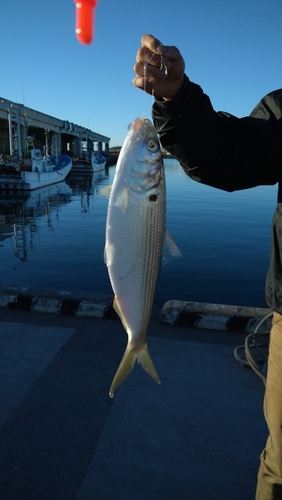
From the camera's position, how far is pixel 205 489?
2.72 metres

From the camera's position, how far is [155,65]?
194 centimetres

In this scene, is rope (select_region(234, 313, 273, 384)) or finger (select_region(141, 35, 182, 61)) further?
rope (select_region(234, 313, 273, 384))

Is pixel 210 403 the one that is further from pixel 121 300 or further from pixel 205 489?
pixel 121 300

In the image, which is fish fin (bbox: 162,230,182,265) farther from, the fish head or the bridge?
the bridge

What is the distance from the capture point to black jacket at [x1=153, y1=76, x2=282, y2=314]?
7.16ft

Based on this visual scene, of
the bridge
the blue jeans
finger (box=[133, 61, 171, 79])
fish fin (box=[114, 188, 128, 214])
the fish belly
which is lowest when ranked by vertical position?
the blue jeans

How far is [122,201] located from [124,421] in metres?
2.32

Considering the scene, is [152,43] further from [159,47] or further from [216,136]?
[216,136]

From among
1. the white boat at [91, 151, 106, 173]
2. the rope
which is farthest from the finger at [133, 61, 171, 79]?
the white boat at [91, 151, 106, 173]

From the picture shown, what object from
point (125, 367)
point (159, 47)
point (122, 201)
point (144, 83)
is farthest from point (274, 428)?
point (159, 47)

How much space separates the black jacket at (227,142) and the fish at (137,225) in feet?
0.70

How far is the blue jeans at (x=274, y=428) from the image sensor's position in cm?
223

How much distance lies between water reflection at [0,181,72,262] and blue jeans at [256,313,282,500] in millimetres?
12895

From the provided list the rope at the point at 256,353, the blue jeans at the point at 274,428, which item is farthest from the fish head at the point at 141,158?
the rope at the point at 256,353
